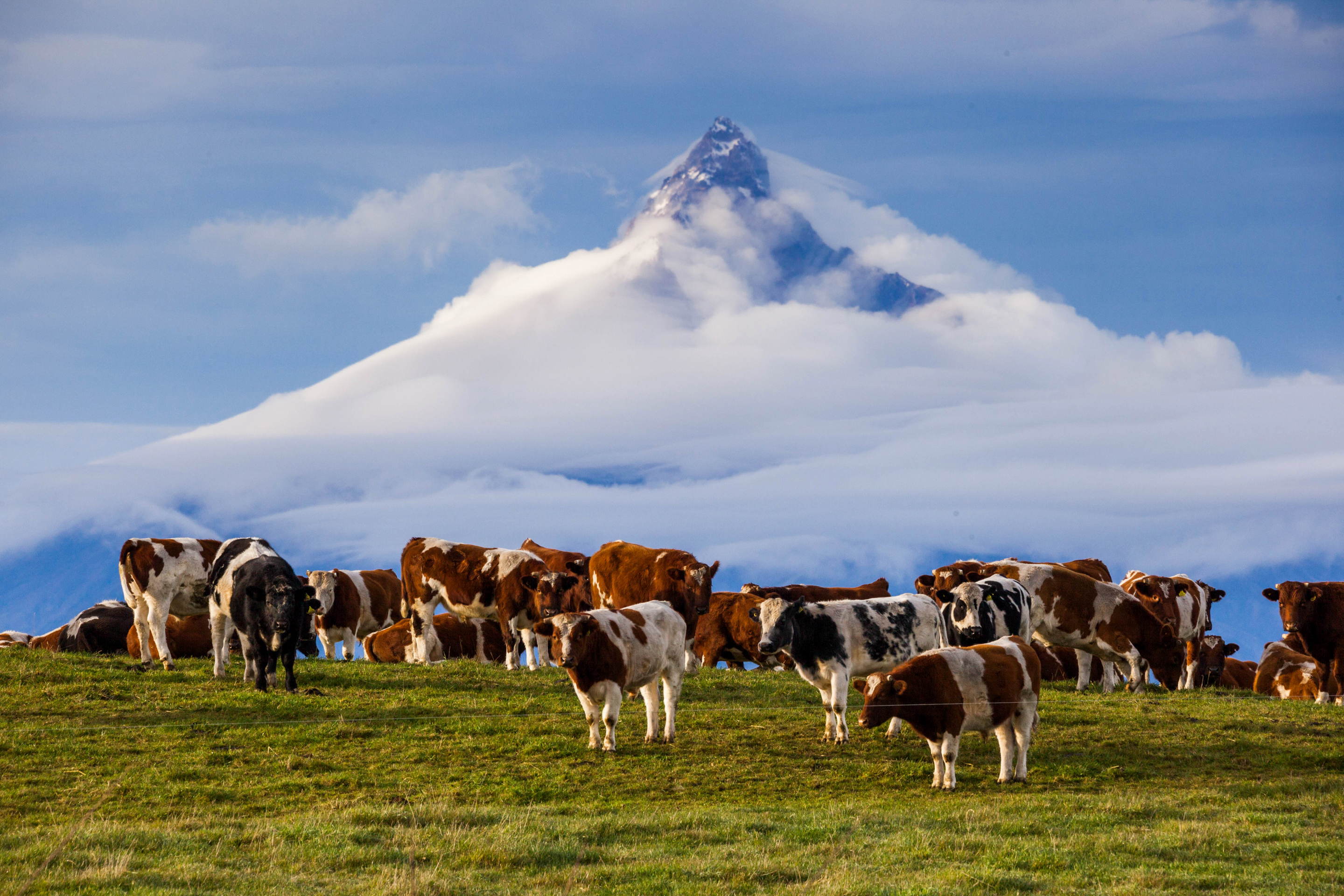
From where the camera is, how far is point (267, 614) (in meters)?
21.2

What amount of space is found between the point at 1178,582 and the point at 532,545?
1619cm

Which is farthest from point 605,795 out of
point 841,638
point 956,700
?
point 841,638

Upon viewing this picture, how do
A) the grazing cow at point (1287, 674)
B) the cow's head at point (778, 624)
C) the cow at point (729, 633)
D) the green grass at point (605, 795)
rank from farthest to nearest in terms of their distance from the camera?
1. the grazing cow at point (1287, 674)
2. the cow at point (729, 633)
3. the cow's head at point (778, 624)
4. the green grass at point (605, 795)

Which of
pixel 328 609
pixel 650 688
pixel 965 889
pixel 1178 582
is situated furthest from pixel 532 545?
pixel 965 889

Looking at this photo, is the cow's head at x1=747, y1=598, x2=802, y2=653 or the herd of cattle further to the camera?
the cow's head at x1=747, y1=598, x2=802, y2=653

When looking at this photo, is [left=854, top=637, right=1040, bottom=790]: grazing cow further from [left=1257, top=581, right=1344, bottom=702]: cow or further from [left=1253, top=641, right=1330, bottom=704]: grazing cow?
[left=1253, top=641, right=1330, bottom=704]: grazing cow

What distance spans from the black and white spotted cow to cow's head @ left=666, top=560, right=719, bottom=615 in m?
4.96

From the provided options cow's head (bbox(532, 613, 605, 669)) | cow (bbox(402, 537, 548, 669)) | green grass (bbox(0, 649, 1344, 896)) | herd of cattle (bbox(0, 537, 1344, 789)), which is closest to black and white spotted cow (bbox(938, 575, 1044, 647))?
herd of cattle (bbox(0, 537, 1344, 789))

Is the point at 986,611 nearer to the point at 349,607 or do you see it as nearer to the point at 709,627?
the point at 709,627

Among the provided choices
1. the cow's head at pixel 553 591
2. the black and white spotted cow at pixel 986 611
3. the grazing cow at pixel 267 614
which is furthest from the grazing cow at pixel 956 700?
the grazing cow at pixel 267 614

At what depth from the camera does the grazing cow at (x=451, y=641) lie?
30812 millimetres

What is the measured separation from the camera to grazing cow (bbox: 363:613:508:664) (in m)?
30.8

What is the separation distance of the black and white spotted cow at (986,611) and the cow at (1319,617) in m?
6.48

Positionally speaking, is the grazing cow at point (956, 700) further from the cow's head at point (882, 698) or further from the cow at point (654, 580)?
the cow at point (654, 580)
